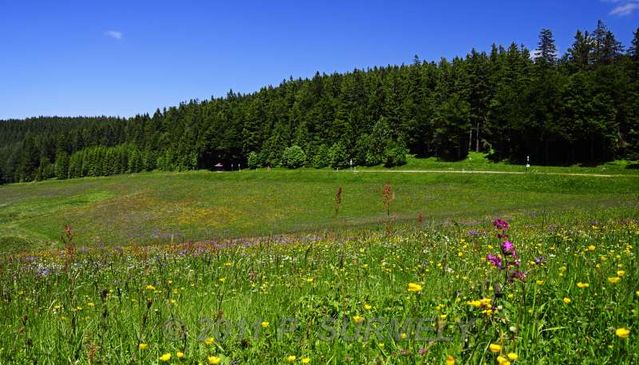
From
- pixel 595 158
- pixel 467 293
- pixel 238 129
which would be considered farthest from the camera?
pixel 238 129

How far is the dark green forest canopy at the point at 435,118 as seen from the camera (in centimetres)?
7412

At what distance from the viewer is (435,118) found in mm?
95375

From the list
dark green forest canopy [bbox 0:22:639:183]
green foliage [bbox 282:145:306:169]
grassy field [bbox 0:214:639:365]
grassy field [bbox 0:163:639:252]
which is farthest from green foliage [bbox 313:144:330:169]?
grassy field [bbox 0:214:639:365]

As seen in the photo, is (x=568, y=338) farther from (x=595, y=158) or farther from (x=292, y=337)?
(x=595, y=158)

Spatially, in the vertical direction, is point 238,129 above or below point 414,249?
above

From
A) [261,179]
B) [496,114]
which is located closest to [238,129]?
[261,179]

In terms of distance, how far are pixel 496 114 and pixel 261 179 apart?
46.0 m

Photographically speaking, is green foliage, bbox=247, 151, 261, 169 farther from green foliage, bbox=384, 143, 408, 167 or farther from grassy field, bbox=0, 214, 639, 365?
grassy field, bbox=0, 214, 639, 365

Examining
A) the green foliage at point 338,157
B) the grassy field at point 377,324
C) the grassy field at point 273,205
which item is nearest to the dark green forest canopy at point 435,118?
the green foliage at point 338,157

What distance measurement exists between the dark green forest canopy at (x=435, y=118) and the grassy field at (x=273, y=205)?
79.5 feet

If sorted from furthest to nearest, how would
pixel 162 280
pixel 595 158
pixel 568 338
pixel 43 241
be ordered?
pixel 595 158
pixel 43 241
pixel 162 280
pixel 568 338

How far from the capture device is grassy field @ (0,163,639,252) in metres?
35.9

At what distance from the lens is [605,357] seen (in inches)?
134

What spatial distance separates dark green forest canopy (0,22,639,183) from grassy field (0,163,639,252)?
24.2 m
